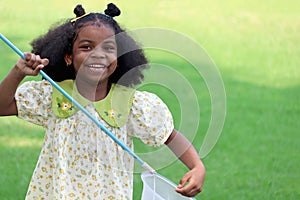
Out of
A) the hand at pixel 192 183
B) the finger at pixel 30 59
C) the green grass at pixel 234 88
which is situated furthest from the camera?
the green grass at pixel 234 88

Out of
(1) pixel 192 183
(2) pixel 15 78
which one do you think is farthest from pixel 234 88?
(2) pixel 15 78

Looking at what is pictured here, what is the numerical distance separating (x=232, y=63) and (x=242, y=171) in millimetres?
3425

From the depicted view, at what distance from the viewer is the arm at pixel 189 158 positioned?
3295mm

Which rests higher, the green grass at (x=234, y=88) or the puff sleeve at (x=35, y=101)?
the puff sleeve at (x=35, y=101)

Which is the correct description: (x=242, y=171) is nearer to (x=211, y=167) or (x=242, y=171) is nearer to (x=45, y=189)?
(x=211, y=167)

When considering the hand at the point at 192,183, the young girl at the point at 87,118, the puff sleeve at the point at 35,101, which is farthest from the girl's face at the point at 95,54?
the hand at the point at 192,183

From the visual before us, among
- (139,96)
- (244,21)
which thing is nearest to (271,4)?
(244,21)

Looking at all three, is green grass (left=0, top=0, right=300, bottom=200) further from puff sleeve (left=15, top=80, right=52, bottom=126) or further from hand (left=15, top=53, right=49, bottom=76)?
hand (left=15, top=53, right=49, bottom=76)

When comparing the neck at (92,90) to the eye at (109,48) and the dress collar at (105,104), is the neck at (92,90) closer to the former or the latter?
the dress collar at (105,104)

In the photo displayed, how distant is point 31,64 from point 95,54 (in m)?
0.32

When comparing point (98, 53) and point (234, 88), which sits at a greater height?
point (98, 53)

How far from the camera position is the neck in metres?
3.37

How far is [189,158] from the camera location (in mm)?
3395

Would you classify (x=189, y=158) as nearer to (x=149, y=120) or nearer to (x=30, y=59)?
(x=149, y=120)
